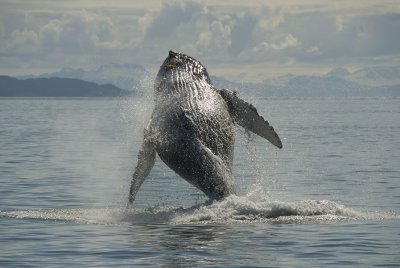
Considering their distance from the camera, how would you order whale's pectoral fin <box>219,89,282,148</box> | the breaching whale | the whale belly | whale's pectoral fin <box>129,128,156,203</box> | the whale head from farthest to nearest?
the whale head
whale's pectoral fin <box>219,89,282,148</box>
whale's pectoral fin <box>129,128,156,203</box>
the breaching whale
the whale belly

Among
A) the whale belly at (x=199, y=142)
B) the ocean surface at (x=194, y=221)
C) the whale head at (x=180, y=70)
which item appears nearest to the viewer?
the ocean surface at (x=194, y=221)

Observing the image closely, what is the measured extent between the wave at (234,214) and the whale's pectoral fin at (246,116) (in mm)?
2664

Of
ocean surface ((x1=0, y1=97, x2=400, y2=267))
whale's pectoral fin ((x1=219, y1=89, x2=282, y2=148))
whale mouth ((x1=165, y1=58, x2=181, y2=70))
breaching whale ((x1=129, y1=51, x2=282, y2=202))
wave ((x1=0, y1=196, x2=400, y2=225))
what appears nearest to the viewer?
ocean surface ((x1=0, y1=97, x2=400, y2=267))

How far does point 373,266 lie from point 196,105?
24.8 ft

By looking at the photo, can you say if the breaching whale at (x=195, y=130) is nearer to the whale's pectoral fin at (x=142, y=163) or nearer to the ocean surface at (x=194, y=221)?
the whale's pectoral fin at (x=142, y=163)

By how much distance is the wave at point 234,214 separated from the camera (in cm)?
1903

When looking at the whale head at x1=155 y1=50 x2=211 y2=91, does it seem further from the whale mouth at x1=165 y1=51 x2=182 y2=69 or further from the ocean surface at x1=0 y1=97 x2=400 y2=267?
the ocean surface at x1=0 y1=97 x2=400 y2=267

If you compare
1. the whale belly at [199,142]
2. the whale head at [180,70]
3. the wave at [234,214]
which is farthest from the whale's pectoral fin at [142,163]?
the whale head at [180,70]

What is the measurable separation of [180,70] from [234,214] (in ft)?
→ 19.0

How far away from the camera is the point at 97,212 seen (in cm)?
2170

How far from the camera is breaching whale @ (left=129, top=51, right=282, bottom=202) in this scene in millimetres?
19719

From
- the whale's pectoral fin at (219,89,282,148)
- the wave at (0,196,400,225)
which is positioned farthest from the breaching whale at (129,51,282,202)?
the wave at (0,196,400,225)

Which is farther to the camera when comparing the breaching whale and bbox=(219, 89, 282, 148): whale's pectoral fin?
bbox=(219, 89, 282, 148): whale's pectoral fin

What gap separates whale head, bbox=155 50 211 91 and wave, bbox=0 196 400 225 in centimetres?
379
